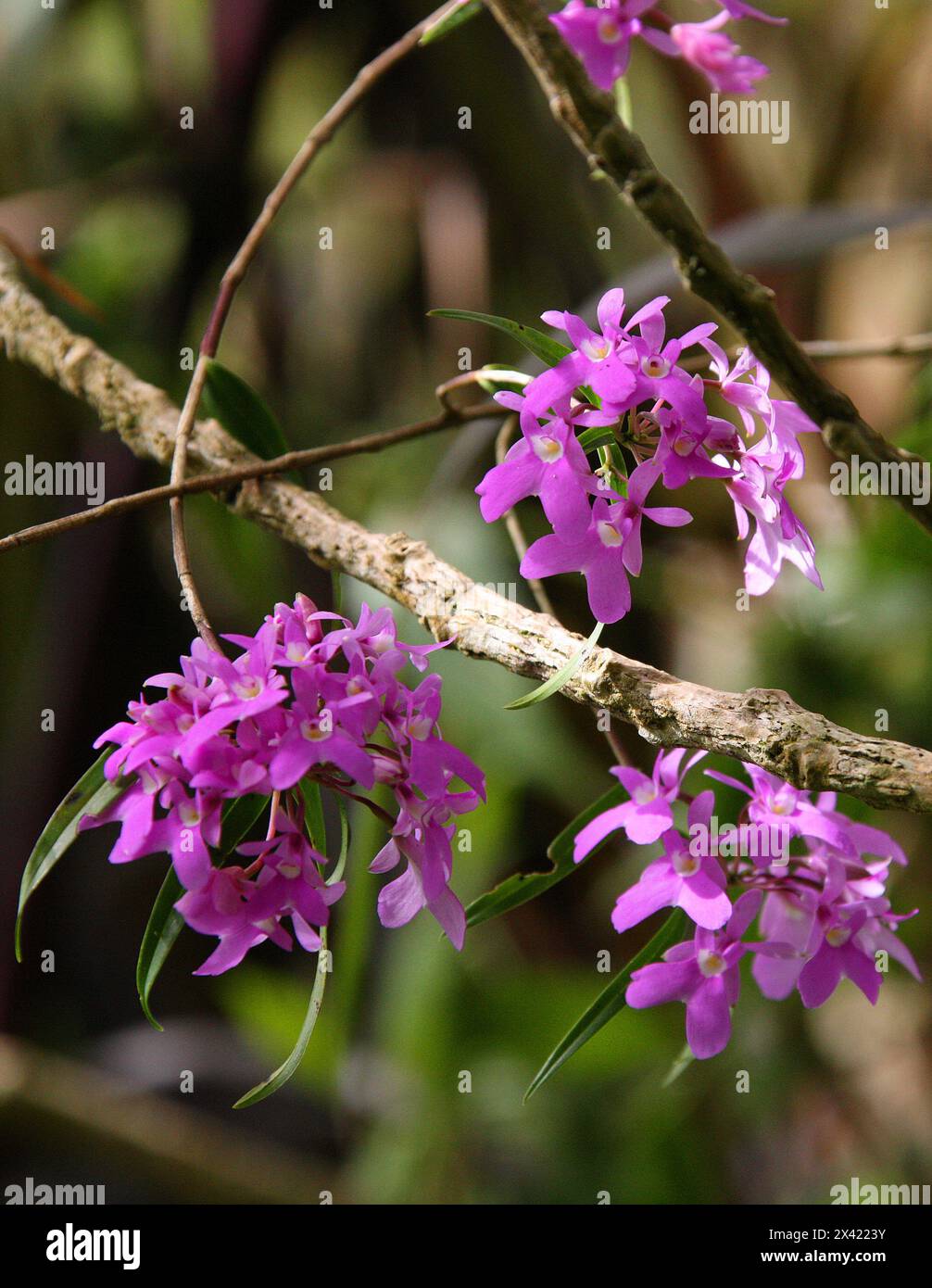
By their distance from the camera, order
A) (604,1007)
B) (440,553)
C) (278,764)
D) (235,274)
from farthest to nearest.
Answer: (440,553) → (235,274) → (604,1007) → (278,764)

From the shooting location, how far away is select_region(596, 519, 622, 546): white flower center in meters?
0.46

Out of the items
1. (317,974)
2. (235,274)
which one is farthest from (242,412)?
(317,974)

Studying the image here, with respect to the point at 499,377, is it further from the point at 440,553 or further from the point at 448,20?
the point at 440,553

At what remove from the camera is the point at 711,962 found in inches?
19.3

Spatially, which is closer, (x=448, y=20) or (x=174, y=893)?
(x=174, y=893)

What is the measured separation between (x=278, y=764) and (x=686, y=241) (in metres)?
0.28

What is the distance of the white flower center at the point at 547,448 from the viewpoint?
0.45 metres

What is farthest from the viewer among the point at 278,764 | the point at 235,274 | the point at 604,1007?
the point at 235,274

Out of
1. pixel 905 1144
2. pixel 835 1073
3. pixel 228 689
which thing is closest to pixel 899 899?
pixel 835 1073

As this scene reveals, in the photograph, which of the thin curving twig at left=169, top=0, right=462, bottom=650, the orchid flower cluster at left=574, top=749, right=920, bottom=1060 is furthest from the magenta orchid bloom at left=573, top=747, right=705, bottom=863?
the thin curving twig at left=169, top=0, right=462, bottom=650

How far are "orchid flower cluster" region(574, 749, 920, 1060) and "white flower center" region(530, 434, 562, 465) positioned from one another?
0.14 metres

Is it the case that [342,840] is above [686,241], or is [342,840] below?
below

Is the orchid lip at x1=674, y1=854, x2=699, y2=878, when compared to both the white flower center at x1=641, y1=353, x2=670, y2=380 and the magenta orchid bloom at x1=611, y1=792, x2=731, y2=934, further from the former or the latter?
the white flower center at x1=641, y1=353, x2=670, y2=380
